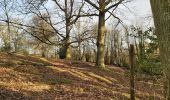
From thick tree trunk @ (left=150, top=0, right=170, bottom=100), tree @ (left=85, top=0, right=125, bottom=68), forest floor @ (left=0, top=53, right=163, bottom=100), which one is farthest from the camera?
tree @ (left=85, top=0, right=125, bottom=68)

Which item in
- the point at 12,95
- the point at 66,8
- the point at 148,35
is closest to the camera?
the point at 12,95

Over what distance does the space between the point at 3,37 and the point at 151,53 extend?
4587 centimetres

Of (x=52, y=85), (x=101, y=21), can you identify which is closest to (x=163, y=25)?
(x=52, y=85)

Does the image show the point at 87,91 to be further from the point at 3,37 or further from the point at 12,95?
the point at 3,37

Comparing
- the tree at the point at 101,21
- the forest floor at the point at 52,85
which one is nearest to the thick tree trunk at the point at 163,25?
the forest floor at the point at 52,85

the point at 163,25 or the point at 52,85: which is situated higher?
the point at 163,25

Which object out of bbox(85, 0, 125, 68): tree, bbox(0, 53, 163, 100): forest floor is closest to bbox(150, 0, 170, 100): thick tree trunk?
bbox(0, 53, 163, 100): forest floor

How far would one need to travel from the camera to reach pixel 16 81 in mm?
16672

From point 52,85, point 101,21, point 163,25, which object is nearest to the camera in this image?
point 163,25

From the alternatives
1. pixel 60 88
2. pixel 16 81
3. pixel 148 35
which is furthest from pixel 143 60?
pixel 16 81

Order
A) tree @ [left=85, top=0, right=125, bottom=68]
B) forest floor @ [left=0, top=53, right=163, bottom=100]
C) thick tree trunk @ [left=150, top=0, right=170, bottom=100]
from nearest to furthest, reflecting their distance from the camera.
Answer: thick tree trunk @ [left=150, top=0, right=170, bottom=100]
forest floor @ [left=0, top=53, right=163, bottom=100]
tree @ [left=85, top=0, right=125, bottom=68]

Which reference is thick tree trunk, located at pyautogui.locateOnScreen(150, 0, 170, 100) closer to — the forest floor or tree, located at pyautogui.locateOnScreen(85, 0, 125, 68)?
the forest floor

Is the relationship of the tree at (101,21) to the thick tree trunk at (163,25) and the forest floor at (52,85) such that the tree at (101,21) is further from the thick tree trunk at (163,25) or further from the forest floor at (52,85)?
the thick tree trunk at (163,25)

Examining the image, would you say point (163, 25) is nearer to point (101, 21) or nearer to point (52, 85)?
point (52, 85)
